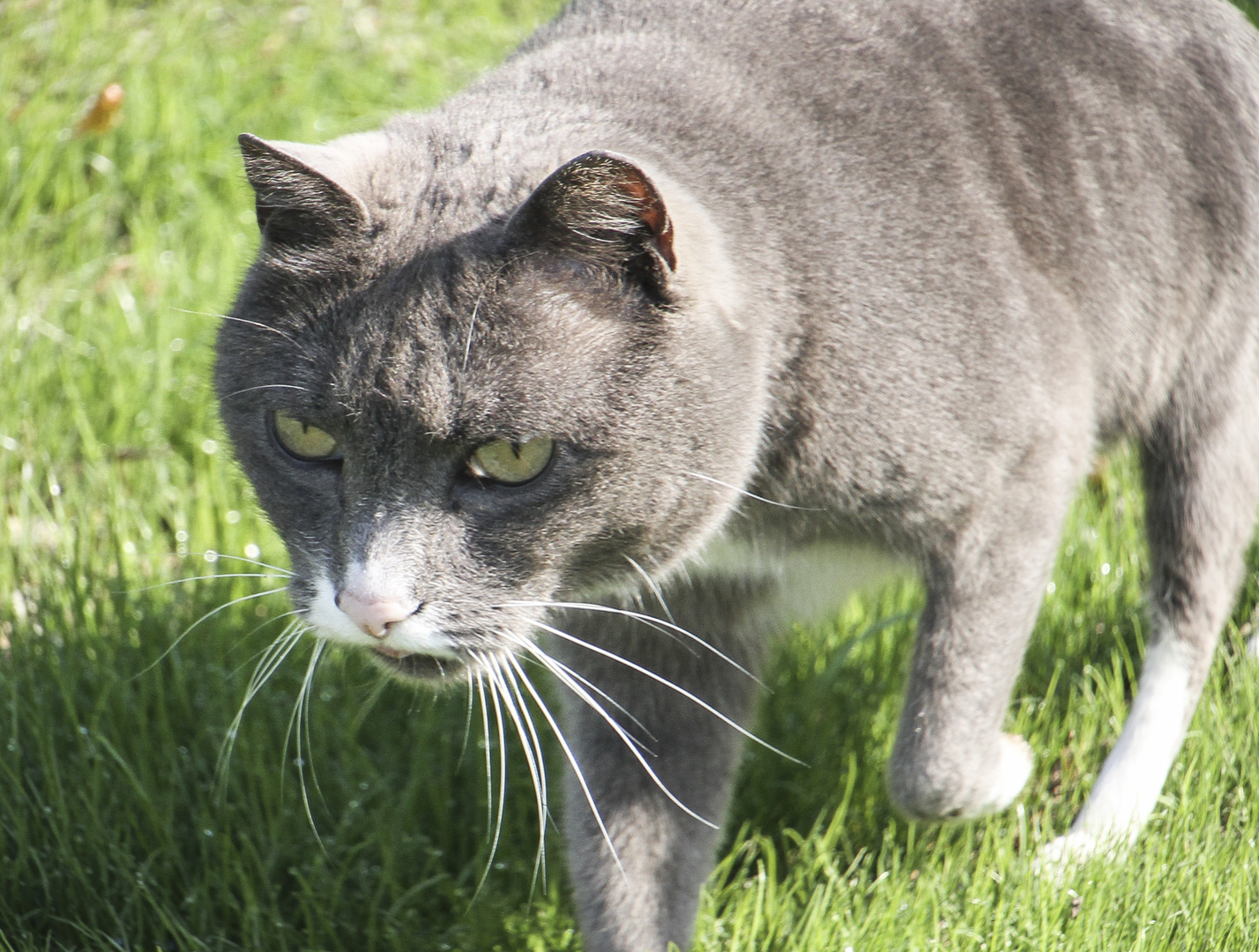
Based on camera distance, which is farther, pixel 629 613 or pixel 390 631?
pixel 629 613

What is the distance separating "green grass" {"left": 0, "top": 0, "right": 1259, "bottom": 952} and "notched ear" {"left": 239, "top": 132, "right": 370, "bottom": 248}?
61 cm

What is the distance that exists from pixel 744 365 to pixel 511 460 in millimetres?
331

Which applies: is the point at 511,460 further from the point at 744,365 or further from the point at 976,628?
the point at 976,628

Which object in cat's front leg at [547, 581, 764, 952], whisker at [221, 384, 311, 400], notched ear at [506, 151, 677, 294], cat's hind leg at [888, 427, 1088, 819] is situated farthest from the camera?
cat's front leg at [547, 581, 764, 952]

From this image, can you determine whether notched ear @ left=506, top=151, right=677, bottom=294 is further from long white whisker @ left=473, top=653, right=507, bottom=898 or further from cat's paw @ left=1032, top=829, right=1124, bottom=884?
cat's paw @ left=1032, top=829, right=1124, bottom=884

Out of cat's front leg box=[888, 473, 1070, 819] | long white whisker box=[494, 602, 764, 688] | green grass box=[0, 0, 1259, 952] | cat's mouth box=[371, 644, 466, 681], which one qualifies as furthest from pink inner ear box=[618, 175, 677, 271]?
green grass box=[0, 0, 1259, 952]

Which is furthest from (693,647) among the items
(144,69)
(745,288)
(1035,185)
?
(144,69)

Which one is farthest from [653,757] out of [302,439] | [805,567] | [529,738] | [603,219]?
[603,219]

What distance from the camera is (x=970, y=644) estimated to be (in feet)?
6.73

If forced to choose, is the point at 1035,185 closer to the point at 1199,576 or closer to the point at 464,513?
the point at 1199,576

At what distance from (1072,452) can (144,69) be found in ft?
9.28

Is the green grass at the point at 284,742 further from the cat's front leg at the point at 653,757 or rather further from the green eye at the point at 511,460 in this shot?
the green eye at the point at 511,460

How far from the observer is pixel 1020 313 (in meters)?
2.00

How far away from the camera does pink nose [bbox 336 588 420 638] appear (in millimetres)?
1581
